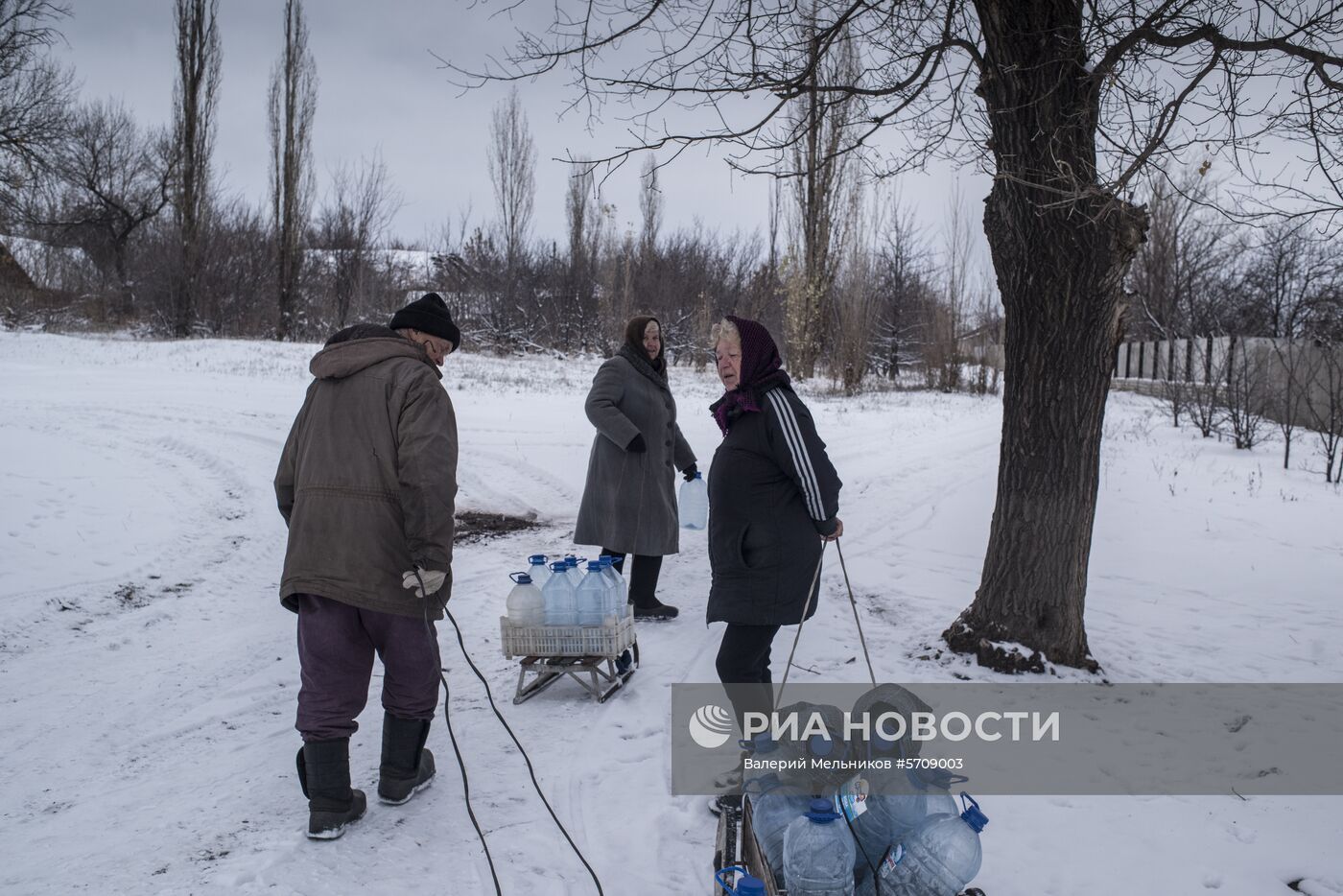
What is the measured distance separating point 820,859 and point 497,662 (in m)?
2.99

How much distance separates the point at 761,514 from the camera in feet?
11.0

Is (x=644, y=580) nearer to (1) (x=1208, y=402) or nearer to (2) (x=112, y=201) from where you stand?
(1) (x=1208, y=402)

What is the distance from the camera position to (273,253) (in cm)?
2994

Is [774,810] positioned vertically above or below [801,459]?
below

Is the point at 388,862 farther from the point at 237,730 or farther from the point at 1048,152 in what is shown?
the point at 1048,152

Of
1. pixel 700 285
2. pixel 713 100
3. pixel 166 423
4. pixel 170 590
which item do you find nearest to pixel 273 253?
pixel 700 285

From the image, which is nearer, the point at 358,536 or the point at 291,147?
the point at 358,536

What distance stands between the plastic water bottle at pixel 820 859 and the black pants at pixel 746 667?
42.2 inches

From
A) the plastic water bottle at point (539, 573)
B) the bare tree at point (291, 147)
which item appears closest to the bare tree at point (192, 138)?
the bare tree at point (291, 147)

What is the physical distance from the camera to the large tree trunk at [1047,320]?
450 cm

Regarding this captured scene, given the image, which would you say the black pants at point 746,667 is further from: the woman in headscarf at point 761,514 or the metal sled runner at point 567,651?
the metal sled runner at point 567,651

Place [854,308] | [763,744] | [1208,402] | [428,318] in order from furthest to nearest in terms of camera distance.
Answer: [854,308] → [1208,402] → [428,318] → [763,744]

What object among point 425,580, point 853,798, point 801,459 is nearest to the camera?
point 853,798

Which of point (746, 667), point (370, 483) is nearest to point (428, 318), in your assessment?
point (370, 483)
